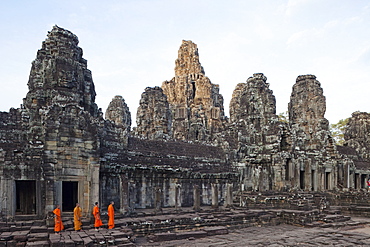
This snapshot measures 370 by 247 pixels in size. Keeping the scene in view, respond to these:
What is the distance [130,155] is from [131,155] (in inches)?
2.4

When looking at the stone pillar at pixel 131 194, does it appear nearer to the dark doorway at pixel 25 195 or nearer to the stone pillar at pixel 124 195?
the stone pillar at pixel 124 195

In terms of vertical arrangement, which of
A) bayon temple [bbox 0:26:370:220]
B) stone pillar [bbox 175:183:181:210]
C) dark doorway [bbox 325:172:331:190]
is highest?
bayon temple [bbox 0:26:370:220]

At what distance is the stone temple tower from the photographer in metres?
45.6

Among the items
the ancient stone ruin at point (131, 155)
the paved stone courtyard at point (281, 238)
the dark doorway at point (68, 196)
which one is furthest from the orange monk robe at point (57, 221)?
the dark doorway at point (68, 196)

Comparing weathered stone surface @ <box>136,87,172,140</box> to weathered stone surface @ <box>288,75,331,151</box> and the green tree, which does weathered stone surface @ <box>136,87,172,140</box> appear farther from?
the green tree

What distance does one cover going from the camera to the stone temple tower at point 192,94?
45594 millimetres

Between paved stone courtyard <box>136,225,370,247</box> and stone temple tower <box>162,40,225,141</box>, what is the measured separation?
94.2 ft

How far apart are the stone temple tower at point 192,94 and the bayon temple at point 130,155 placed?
1207 centimetres

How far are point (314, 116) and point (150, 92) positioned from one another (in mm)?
18006

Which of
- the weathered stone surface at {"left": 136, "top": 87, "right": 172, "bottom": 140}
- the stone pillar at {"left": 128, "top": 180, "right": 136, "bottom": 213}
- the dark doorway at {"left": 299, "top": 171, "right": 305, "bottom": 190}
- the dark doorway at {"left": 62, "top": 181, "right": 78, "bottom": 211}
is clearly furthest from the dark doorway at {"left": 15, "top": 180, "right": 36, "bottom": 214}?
the dark doorway at {"left": 299, "top": 171, "right": 305, "bottom": 190}

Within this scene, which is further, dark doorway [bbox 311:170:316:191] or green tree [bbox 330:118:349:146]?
green tree [bbox 330:118:349:146]

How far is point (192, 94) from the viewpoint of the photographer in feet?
163

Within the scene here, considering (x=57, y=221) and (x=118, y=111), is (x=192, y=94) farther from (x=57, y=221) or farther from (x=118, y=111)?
(x=57, y=221)

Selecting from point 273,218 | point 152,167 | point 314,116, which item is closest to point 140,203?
point 152,167
